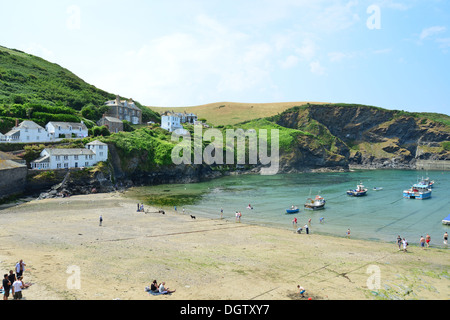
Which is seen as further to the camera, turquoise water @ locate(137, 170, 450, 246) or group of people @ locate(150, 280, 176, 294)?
turquoise water @ locate(137, 170, 450, 246)

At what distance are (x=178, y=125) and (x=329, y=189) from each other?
7314 cm

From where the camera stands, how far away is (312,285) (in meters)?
20.0

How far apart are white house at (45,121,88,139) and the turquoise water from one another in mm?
26560

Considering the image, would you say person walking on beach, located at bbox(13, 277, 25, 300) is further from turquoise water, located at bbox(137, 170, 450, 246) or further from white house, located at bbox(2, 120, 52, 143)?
white house, located at bbox(2, 120, 52, 143)

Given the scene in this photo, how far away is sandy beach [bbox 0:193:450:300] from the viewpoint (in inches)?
733

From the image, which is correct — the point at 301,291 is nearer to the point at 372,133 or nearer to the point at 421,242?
the point at 421,242

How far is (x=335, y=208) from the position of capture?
54.5 metres

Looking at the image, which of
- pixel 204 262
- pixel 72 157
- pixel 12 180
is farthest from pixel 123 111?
pixel 204 262

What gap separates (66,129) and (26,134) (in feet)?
38.0

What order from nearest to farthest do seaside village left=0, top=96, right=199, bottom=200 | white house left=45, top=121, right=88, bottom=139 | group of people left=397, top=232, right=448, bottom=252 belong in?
group of people left=397, top=232, right=448, bottom=252
seaside village left=0, top=96, right=199, bottom=200
white house left=45, top=121, right=88, bottom=139

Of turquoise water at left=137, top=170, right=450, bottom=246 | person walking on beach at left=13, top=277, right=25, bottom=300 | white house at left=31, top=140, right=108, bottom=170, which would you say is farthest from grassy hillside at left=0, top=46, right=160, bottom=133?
person walking on beach at left=13, top=277, right=25, bottom=300
